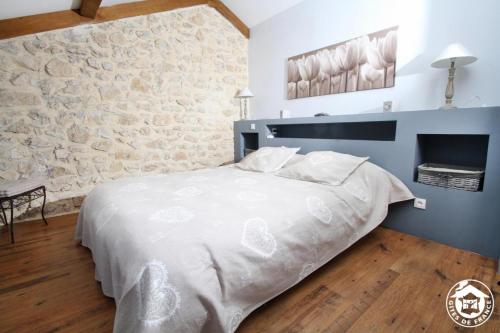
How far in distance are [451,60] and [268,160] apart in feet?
5.40

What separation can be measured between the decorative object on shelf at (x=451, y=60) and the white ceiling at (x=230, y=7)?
6.20 ft

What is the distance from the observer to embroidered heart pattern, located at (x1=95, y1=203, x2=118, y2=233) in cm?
122

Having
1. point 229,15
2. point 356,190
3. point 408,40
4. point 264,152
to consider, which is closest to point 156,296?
point 356,190

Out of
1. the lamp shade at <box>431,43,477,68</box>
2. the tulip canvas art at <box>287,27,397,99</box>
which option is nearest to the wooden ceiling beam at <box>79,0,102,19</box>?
the tulip canvas art at <box>287,27,397,99</box>

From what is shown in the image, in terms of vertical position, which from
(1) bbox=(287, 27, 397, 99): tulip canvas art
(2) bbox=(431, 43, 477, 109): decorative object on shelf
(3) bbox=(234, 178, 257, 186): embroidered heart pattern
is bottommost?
(3) bbox=(234, 178, 257, 186): embroidered heart pattern

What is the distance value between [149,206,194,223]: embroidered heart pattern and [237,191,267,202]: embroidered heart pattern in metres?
0.36

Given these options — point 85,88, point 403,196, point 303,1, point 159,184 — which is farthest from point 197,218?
point 303,1

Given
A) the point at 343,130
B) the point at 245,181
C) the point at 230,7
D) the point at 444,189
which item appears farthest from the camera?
the point at 230,7

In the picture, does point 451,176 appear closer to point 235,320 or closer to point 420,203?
point 420,203

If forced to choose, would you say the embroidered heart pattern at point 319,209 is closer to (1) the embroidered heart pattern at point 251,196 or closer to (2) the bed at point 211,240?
(2) the bed at point 211,240

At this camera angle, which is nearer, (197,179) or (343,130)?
(197,179)

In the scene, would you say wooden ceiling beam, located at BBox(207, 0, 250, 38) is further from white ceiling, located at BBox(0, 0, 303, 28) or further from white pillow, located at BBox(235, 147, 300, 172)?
white pillow, located at BBox(235, 147, 300, 172)

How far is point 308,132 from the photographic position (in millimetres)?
2963

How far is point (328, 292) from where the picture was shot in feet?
4.23
